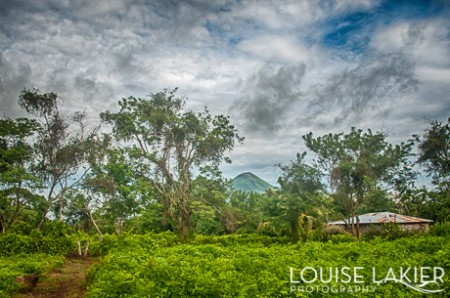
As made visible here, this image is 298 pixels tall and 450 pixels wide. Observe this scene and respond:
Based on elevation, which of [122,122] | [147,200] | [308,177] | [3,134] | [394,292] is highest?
[122,122]

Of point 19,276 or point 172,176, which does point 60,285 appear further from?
point 172,176

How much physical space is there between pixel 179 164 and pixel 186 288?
2596 cm

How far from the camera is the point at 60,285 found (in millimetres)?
13289

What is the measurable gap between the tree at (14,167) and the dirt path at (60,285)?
942 centimetres

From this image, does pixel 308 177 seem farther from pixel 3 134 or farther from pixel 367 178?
pixel 3 134

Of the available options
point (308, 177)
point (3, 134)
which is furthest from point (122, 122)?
point (308, 177)

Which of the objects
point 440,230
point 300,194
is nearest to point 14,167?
point 300,194

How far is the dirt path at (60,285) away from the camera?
38.0 feet

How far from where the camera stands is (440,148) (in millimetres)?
33375

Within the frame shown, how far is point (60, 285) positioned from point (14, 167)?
14617 mm

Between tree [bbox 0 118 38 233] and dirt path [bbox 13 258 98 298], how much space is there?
30.9 ft

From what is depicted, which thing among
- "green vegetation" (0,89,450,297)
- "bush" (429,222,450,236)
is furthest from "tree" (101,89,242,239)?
"bush" (429,222,450,236)

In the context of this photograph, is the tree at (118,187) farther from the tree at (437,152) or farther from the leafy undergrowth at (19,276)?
the tree at (437,152)

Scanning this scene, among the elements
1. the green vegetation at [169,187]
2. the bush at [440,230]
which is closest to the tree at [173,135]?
the green vegetation at [169,187]
